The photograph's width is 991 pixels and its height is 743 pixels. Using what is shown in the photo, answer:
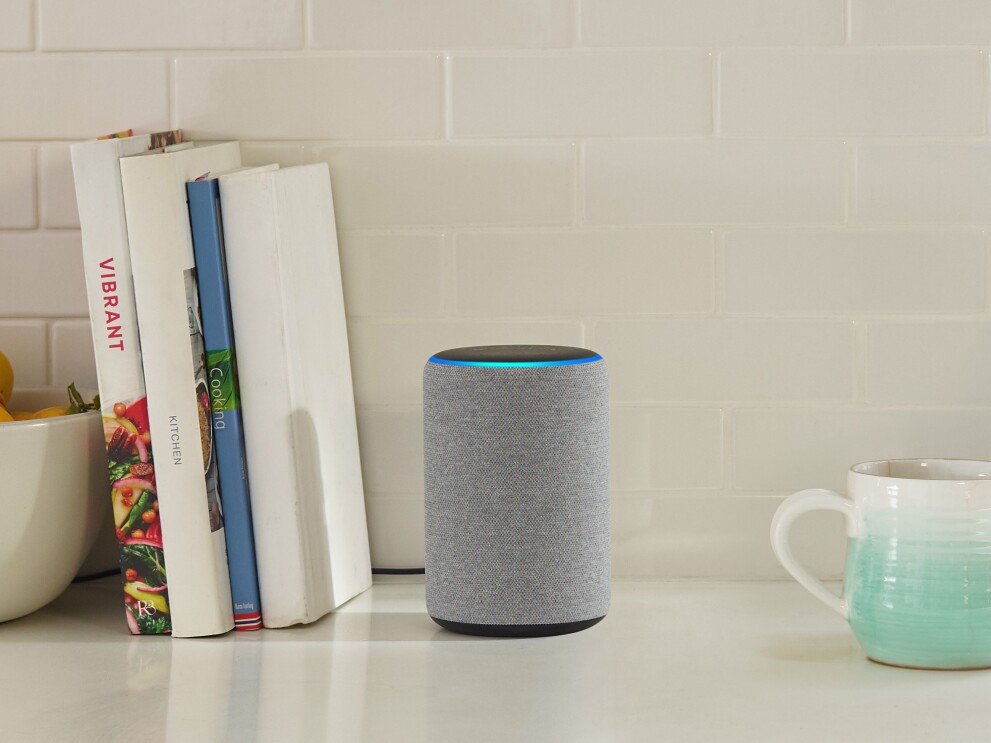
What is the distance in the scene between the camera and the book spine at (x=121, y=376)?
794mm

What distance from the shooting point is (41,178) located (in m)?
1.00

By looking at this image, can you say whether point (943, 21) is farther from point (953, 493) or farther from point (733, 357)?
point (953, 493)

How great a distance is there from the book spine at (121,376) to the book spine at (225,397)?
1.9 inches

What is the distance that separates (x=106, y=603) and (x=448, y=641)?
1.06 feet

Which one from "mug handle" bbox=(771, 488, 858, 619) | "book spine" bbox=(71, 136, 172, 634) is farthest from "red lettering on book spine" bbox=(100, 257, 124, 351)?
"mug handle" bbox=(771, 488, 858, 619)

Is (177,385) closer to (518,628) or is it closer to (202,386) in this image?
(202,386)

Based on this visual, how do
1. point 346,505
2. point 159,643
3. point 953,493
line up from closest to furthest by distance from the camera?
point 953,493, point 159,643, point 346,505

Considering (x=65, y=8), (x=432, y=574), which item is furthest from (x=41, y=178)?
(x=432, y=574)

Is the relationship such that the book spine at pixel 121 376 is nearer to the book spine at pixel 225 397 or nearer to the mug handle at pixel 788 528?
the book spine at pixel 225 397

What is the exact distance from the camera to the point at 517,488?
0.79 m

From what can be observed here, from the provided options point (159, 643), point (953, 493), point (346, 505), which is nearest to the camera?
point (953, 493)

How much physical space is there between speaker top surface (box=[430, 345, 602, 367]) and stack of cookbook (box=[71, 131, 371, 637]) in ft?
0.42

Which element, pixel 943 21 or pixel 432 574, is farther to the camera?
pixel 943 21

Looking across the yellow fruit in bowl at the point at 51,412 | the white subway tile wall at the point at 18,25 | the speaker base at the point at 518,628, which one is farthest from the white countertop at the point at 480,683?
the white subway tile wall at the point at 18,25
